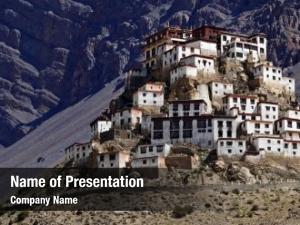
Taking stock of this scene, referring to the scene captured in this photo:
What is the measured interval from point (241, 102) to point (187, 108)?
287 inches

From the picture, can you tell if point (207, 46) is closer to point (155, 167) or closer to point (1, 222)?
point (155, 167)

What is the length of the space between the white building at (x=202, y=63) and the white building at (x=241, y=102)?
8.00 metres

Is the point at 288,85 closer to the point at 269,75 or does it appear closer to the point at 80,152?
the point at 269,75

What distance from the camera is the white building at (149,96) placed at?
12862 cm

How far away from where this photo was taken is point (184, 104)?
123 m

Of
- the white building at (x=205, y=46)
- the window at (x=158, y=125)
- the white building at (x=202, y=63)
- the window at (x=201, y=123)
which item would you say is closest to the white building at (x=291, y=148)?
the window at (x=201, y=123)

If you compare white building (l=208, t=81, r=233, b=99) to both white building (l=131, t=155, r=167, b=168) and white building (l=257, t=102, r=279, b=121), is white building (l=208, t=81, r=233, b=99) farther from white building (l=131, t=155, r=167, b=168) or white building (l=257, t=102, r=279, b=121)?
white building (l=131, t=155, r=167, b=168)

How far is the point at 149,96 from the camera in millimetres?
129000

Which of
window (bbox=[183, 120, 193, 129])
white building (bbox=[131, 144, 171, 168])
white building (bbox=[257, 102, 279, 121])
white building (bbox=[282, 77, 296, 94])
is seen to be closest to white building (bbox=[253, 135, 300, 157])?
white building (bbox=[257, 102, 279, 121])

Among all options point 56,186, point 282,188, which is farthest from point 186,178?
point 56,186

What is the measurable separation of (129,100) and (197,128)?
20.4 metres

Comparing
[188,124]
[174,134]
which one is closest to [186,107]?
[188,124]

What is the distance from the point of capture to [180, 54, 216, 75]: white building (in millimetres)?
131000

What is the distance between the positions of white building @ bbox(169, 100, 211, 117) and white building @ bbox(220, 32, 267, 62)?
1631 cm
